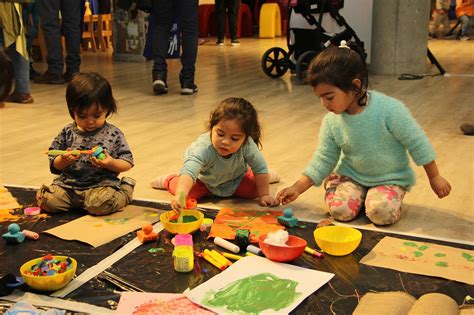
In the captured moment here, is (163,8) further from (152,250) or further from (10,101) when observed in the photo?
(152,250)

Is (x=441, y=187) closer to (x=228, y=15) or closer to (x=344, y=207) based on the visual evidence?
(x=344, y=207)

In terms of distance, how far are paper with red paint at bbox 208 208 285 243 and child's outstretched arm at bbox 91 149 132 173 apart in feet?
1.18

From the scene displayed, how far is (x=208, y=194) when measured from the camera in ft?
7.80

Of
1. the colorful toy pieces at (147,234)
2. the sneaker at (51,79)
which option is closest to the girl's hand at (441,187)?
the colorful toy pieces at (147,234)

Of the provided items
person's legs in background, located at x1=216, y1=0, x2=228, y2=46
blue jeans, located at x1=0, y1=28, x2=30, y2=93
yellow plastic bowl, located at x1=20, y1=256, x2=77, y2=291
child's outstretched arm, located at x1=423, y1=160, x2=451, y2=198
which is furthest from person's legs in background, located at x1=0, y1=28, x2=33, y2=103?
person's legs in background, located at x1=216, y1=0, x2=228, y2=46

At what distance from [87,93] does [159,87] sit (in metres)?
2.53

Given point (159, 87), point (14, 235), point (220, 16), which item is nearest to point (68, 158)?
point (14, 235)

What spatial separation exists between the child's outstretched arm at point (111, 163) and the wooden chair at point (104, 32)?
5.96m

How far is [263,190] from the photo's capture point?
2.28 meters

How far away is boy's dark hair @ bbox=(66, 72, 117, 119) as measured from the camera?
2094 mm

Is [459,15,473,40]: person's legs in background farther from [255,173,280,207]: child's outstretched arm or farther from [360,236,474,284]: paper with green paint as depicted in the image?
[360,236,474,284]: paper with green paint

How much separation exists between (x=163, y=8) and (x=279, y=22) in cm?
645

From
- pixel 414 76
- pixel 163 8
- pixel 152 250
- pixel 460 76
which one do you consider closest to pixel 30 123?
pixel 163 8

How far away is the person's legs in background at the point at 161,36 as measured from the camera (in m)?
4.27
